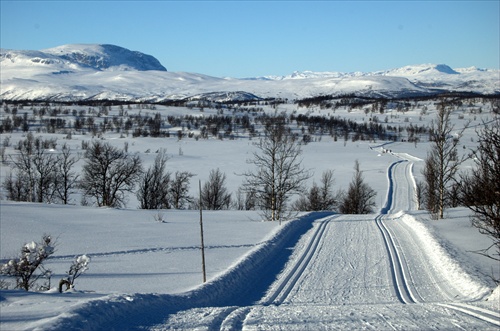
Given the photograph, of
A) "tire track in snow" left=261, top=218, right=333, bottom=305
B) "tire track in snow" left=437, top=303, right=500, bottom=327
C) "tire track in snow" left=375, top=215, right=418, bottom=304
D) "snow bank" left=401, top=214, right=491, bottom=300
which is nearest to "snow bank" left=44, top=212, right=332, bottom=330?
"tire track in snow" left=261, top=218, right=333, bottom=305

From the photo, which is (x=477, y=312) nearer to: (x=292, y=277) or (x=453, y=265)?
(x=453, y=265)

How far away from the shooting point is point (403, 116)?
196m

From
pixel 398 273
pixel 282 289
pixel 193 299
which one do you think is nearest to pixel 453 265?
pixel 398 273

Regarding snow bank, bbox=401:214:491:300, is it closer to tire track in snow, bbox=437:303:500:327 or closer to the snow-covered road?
the snow-covered road

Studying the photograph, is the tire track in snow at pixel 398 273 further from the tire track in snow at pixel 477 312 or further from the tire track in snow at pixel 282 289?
the tire track in snow at pixel 282 289

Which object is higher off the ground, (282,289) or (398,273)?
(282,289)

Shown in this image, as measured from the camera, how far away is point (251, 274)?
13.5m

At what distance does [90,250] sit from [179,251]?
12.1 feet

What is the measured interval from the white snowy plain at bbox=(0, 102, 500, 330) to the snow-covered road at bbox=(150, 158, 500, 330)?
0.11 feet

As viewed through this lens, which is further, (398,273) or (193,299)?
(398,273)

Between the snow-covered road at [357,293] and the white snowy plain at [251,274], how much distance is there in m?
0.03

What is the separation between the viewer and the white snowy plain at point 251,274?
311 inches

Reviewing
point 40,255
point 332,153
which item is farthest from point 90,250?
point 332,153

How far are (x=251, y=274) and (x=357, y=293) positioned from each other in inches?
135
